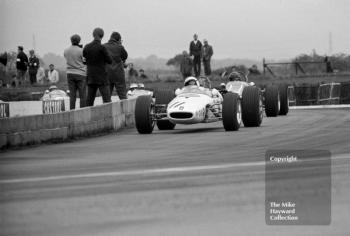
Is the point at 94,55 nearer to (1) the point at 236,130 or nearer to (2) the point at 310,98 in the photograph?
(1) the point at 236,130

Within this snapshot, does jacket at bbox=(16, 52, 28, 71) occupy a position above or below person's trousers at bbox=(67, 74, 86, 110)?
above

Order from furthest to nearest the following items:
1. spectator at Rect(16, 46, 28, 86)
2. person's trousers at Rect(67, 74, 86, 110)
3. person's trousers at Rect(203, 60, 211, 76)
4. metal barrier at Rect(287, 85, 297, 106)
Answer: person's trousers at Rect(203, 60, 211, 76), metal barrier at Rect(287, 85, 297, 106), spectator at Rect(16, 46, 28, 86), person's trousers at Rect(67, 74, 86, 110)

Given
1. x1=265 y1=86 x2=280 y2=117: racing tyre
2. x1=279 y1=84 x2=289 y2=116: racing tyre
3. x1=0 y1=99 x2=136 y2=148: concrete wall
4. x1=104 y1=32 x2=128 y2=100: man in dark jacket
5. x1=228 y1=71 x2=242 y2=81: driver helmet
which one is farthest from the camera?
x1=279 y1=84 x2=289 y2=116: racing tyre

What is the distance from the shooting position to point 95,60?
2027 centimetres

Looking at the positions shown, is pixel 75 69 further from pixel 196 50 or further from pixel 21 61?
pixel 196 50

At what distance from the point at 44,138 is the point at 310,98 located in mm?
20058

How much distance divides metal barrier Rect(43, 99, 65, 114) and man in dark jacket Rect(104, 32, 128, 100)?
2.25 meters

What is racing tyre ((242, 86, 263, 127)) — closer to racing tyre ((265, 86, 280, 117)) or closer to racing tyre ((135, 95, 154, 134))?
racing tyre ((135, 95, 154, 134))

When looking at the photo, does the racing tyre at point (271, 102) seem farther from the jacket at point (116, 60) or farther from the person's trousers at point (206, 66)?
the person's trousers at point (206, 66)

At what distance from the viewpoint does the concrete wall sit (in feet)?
50.5

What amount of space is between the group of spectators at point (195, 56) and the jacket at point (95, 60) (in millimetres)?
17892

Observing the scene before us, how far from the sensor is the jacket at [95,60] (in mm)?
20250

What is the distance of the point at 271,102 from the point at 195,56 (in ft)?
48.9

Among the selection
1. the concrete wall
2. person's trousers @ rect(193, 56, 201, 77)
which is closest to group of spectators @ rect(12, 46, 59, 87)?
person's trousers @ rect(193, 56, 201, 77)
